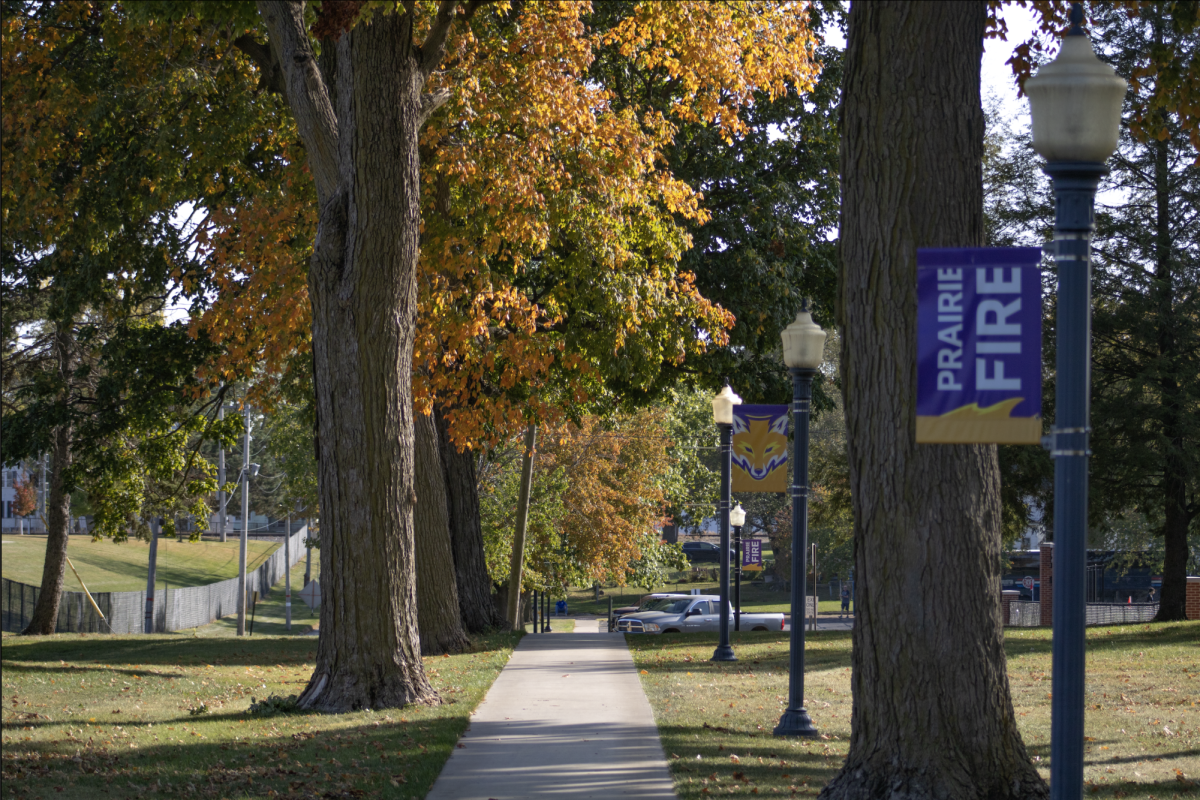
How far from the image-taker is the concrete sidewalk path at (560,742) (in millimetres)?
7535

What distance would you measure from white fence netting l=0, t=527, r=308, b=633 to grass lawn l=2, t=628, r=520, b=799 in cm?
1683

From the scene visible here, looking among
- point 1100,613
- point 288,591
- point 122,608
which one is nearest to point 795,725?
point 122,608

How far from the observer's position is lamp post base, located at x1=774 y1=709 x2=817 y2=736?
31.7 feet

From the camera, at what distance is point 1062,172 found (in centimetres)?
489

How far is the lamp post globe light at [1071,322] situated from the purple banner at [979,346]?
0.13m

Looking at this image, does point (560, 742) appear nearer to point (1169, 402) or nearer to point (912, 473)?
point (912, 473)

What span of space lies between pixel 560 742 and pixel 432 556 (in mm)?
7167

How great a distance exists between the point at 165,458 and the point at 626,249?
30.9ft

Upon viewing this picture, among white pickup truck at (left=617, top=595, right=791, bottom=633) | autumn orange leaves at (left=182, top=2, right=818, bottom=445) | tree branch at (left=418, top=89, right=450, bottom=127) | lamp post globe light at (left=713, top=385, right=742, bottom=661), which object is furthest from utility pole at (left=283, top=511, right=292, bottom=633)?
tree branch at (left=418, top=89, right=450, bottom=127)

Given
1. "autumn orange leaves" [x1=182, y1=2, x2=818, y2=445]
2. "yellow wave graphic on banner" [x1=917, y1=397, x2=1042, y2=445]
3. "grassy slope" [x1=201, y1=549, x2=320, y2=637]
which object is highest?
"autumn orange leaves" [x1=182, y1=2, x2=818, y2=445]

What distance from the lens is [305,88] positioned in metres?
11.3

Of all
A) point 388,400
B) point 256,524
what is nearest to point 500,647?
point 388,400

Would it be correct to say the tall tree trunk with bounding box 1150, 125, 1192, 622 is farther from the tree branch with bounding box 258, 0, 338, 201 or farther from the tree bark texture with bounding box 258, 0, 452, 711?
the tree branch with bounding box 258, 0, 338, 201

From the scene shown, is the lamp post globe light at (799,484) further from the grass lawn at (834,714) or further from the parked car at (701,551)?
the parked car at (701,551)
